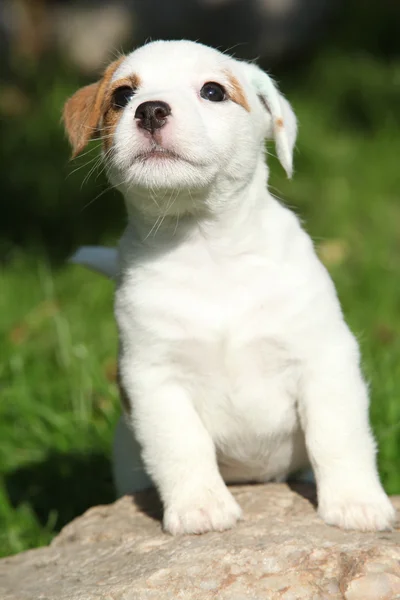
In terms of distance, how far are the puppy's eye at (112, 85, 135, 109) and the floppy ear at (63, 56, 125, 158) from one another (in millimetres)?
128

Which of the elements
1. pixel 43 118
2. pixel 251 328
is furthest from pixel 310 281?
pixel 43 118

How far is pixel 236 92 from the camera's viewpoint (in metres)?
3.80

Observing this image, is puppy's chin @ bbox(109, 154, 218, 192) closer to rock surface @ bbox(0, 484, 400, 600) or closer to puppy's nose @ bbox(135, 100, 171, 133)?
puppy's nose @ bbox(135, 100, 171, 133)

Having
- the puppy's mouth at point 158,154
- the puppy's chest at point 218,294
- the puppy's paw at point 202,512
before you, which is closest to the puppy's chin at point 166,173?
the puppy's mouth at point 158,154

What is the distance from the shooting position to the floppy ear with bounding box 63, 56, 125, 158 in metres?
3.93

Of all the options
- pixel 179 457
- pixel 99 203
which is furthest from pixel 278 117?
pixel 99 203

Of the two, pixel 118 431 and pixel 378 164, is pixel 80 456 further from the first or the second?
pixel 378 164

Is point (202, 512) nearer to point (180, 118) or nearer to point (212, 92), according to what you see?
point (180, 118)

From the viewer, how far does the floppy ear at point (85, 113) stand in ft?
12.9

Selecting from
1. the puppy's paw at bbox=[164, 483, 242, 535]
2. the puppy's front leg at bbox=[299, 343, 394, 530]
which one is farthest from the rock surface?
the puppy's front leg at bbox=[299, 343, 394, 530]

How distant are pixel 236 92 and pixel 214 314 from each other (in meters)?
0.89

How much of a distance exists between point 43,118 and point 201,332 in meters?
6.43

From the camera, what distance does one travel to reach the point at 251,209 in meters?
3.79

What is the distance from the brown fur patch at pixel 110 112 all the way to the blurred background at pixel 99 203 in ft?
0.50
